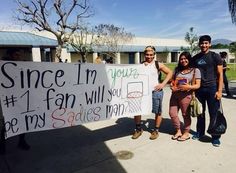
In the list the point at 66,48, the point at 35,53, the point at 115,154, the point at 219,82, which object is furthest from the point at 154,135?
the point at 66,48

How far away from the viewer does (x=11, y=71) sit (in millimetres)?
3852

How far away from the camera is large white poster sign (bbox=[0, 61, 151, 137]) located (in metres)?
3.90

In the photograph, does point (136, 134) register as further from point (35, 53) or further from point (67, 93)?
point (35, 53)

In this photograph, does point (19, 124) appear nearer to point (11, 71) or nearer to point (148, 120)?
point (11, 71)

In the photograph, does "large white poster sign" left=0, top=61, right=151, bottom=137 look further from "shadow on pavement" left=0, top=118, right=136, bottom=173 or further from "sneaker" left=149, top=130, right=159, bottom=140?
"shadow on pavement" left=0, top=118, right=136, bottom=173

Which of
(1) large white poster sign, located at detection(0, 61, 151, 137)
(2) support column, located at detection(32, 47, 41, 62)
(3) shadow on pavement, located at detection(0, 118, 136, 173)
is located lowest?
(3) shadow on pavement, located at detection(0, 118, 136, 173)

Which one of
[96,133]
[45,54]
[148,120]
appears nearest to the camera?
[96,133]

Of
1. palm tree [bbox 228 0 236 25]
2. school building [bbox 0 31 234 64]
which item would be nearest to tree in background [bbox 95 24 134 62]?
school building [bbox 0 31 234 64]

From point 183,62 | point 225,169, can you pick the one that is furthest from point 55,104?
point 225,169

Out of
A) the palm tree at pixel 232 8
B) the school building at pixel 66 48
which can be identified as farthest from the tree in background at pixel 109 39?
the palm tree at pixel 232 8

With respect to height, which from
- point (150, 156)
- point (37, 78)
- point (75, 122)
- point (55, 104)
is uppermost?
point (37, 78)

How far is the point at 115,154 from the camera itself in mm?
4715

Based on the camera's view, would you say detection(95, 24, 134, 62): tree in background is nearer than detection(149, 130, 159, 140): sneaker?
No

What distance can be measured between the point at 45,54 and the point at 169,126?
135 feet
